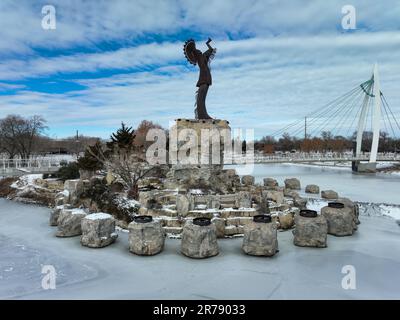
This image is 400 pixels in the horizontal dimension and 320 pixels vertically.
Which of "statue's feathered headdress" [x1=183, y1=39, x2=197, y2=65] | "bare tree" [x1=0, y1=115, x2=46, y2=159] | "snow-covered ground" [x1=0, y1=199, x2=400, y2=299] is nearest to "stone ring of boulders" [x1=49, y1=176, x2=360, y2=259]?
"snow-covered ground" [x1=0, y1=199, x2=400, y2=299]

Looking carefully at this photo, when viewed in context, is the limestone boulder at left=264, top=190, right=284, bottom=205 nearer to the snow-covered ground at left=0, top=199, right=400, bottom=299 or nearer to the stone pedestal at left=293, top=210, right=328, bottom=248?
the snow-covered ground at left=0, top=199, right=400, bottom=299

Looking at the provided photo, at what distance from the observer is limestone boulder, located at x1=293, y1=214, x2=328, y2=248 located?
315 inches

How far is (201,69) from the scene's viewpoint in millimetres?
14328

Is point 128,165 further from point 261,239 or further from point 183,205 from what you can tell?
point 261,239

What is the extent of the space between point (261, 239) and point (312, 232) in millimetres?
1713

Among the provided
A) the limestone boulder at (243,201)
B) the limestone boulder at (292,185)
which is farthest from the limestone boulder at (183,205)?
the limestone boulder at (292,185)

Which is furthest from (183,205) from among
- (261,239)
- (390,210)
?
(390,210)

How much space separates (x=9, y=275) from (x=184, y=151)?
8415 mm

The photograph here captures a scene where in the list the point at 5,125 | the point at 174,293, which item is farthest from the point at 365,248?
the point at 5,125

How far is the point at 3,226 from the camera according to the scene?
34.5ft

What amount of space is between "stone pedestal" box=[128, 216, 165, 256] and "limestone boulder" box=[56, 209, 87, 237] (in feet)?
8.88

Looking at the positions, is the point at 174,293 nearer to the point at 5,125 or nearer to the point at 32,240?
the point at 32,240

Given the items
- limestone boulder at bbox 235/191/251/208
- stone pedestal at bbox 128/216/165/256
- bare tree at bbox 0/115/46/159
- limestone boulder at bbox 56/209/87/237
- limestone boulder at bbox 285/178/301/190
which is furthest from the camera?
bare tree at bbox 0/115/46/159

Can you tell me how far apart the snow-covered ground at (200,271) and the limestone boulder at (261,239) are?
0.62ft
